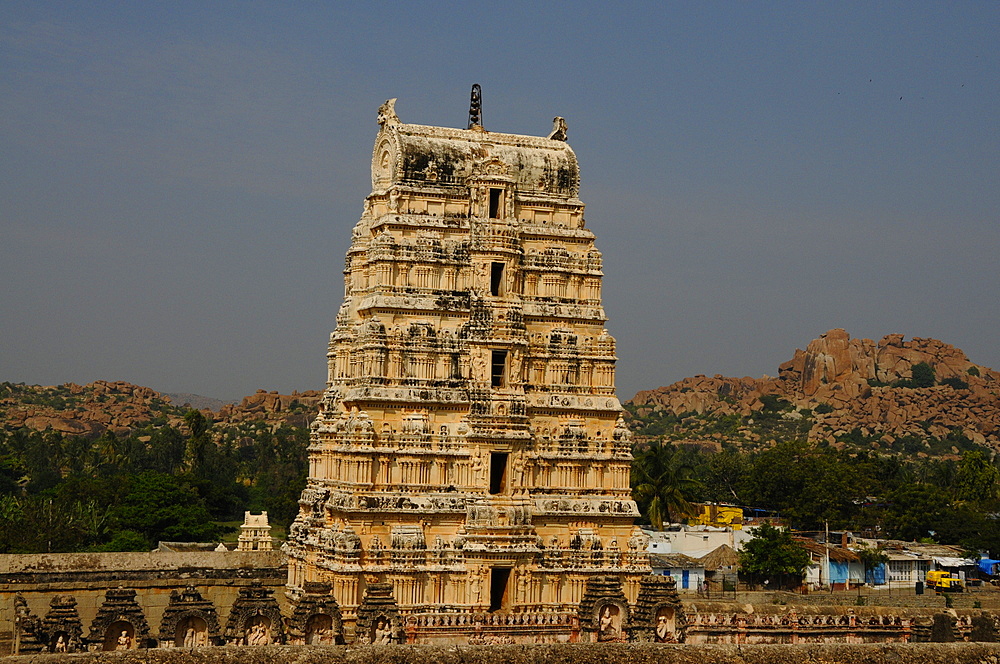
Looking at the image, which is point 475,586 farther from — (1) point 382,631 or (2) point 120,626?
(2) point 120,626

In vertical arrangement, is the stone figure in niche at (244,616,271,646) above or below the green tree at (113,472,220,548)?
below

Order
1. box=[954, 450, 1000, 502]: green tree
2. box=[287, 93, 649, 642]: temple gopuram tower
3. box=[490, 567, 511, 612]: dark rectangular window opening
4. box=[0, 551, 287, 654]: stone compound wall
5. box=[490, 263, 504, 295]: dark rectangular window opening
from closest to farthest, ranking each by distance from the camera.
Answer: box=[287, 93, 649, 642]: temple gopuram tower
box=[0, 551, 287, 654]: stone compound wall
box=[490, 567, 511, 612]: dark rectangular window opening
box=[490, 263, 504, 295]: dark rectangular window opening
box=[954, 450, 1000, 502]: green tree

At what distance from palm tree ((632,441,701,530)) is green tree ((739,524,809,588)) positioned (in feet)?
38.6

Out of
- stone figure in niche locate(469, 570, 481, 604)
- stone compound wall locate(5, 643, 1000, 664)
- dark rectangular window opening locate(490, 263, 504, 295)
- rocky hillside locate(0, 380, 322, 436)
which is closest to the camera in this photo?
stone compound wall locate(5, 643, 1000, 664)

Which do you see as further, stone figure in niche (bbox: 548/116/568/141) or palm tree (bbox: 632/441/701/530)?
palm tree (bbox: 632/441/701/530)

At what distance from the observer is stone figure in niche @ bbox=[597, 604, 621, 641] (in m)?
30.8

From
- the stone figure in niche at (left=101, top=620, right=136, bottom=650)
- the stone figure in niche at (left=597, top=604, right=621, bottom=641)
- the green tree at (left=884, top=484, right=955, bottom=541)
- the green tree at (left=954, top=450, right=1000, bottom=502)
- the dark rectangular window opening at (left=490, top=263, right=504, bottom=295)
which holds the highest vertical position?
the dark rectangular window opening at (left=490, top=263, right=504, bottom=295)

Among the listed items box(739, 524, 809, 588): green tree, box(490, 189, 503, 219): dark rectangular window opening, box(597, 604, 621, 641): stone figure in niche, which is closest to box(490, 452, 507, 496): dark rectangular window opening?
box(597, 604, 621, 641): stone figure in niche

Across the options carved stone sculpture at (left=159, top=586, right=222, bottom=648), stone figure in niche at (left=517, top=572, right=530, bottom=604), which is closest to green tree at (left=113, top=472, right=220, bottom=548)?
stone figure in niche at (left=517, top=572, right=530, bottom=604)

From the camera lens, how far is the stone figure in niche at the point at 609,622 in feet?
101

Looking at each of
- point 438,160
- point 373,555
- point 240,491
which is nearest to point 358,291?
point 438,160

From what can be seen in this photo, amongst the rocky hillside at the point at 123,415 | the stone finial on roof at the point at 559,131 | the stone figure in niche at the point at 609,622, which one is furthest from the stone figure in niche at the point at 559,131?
the rocky hillside at the point at 123,415

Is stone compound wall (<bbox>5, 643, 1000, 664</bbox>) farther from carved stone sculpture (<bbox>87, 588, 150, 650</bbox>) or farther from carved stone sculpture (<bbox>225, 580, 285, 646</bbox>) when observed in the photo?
carved stone sculpture (<bbox>87, 588, 150, 650</bbox>)

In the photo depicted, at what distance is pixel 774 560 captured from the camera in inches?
2108
